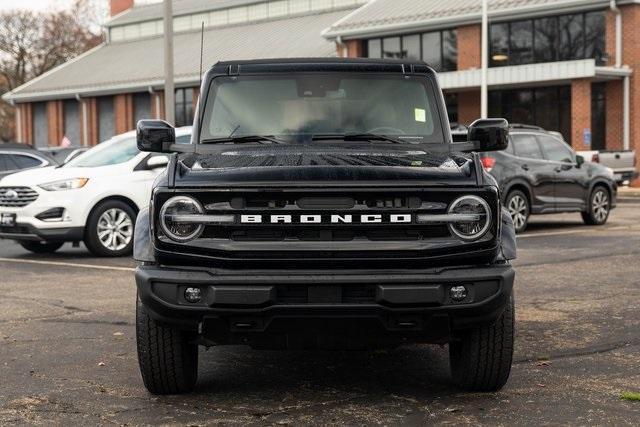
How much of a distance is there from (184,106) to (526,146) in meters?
33.9

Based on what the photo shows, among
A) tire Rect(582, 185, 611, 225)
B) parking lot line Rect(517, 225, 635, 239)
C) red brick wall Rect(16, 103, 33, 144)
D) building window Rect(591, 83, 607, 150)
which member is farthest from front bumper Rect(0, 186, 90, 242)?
red brick wall Rect(16, 103, 33, 144)

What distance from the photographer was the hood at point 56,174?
1359 centimetres

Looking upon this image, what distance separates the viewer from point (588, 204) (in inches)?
713

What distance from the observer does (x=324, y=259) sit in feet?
16.9

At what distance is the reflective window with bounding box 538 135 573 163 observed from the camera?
17.3 metres

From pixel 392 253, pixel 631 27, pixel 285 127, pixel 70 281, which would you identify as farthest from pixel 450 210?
pixel 631 27

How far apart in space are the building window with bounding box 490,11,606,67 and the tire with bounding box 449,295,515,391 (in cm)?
3199

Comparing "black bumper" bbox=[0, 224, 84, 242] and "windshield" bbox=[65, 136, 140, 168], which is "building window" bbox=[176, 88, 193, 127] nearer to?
"windshield" bbox=[65, 136, 140, 168]

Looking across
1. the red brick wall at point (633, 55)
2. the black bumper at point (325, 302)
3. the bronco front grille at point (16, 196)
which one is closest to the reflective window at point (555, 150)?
the bronco front grille at point (16, 196)

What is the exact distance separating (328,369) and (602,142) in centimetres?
3207

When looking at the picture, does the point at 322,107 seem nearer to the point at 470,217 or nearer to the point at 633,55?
the point at 470,217

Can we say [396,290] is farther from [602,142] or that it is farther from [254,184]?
[602,142]

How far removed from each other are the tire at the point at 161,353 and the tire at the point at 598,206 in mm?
13630

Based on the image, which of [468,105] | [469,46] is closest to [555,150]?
[469,46]
